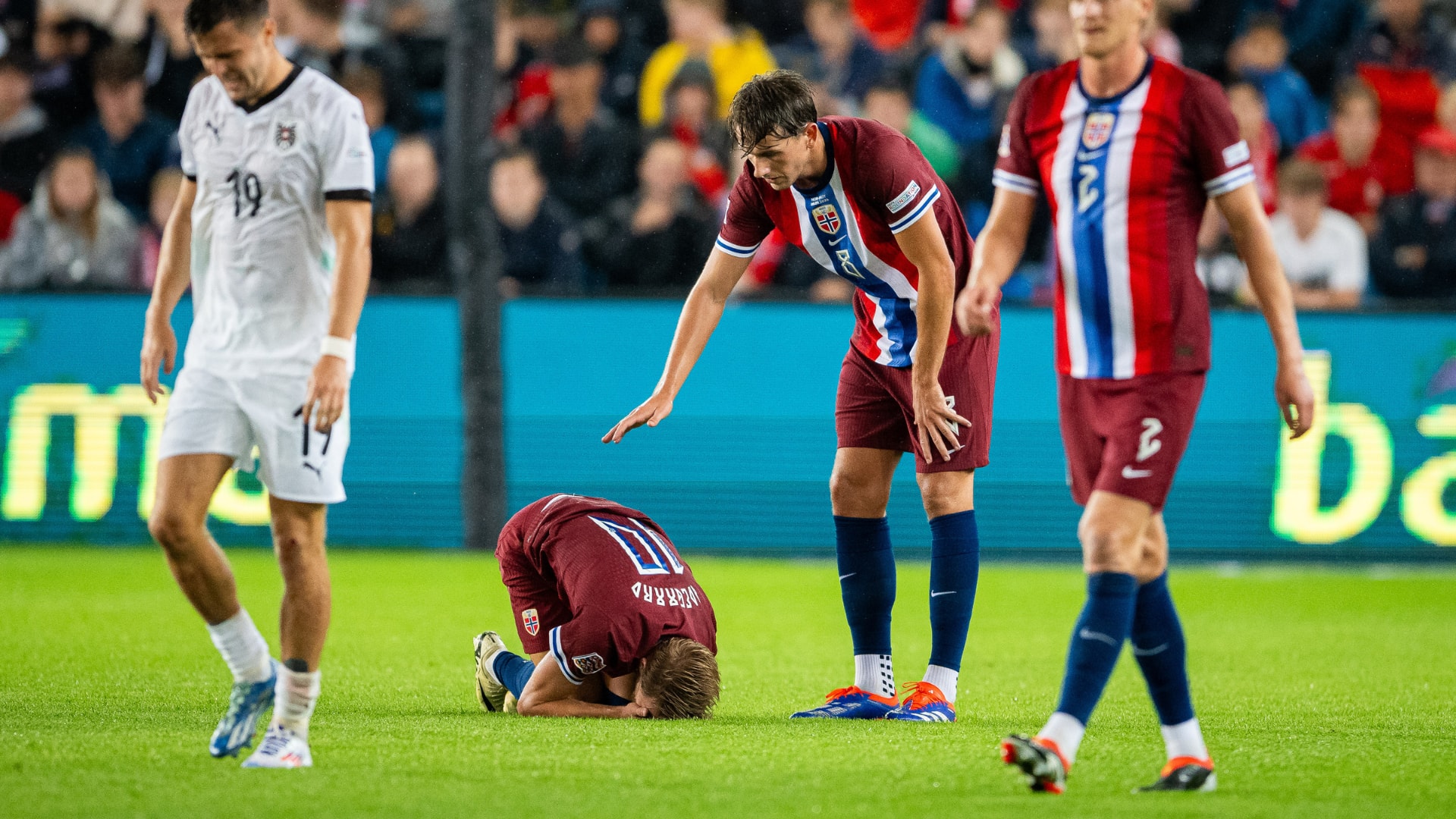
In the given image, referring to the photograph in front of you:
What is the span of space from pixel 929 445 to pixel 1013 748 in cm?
Answer: 163

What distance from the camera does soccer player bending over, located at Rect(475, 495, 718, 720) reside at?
5293 millimetres

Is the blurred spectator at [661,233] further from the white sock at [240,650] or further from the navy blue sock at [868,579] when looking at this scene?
the white sock at [240,650]

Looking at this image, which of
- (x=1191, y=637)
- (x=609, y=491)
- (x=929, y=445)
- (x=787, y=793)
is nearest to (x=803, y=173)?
(x=929, y=445)

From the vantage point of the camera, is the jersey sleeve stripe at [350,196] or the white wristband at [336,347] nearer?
the white wristband at [336,347]

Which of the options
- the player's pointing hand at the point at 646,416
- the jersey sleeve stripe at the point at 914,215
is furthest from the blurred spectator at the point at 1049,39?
the player's pointing hand at the point at 646,416

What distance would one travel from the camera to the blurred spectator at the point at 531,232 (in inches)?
486

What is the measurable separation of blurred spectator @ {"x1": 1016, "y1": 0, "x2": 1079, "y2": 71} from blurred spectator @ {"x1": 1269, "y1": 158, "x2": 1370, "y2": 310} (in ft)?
6.92

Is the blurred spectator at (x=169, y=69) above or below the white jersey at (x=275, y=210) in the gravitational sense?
above

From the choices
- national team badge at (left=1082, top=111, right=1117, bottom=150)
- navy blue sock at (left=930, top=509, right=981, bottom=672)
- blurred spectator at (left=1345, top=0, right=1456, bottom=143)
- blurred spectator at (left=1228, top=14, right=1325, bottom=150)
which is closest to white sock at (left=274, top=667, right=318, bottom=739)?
navy blue sock at (left=930, top=509, right=981, bottom=672)

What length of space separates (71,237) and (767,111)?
8553mm

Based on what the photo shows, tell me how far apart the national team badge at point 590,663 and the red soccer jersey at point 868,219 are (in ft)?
4.39

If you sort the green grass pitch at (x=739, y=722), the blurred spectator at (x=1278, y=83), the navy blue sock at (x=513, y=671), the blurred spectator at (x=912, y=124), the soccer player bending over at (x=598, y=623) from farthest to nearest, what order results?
the blurred spectator at (x=1278, y=83)
the blurred spectator at (x=912, y=124)
the navy blue sock at (x=513, y=671)
the soccer player bending over at (x=598, y=623)
the green grass pitch at (x=739, y=722)

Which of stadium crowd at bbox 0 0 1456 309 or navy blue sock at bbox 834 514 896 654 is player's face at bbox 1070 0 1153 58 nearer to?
navy blue sock at bbox 834 514 896 654

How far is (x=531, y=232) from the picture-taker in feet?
40.7
